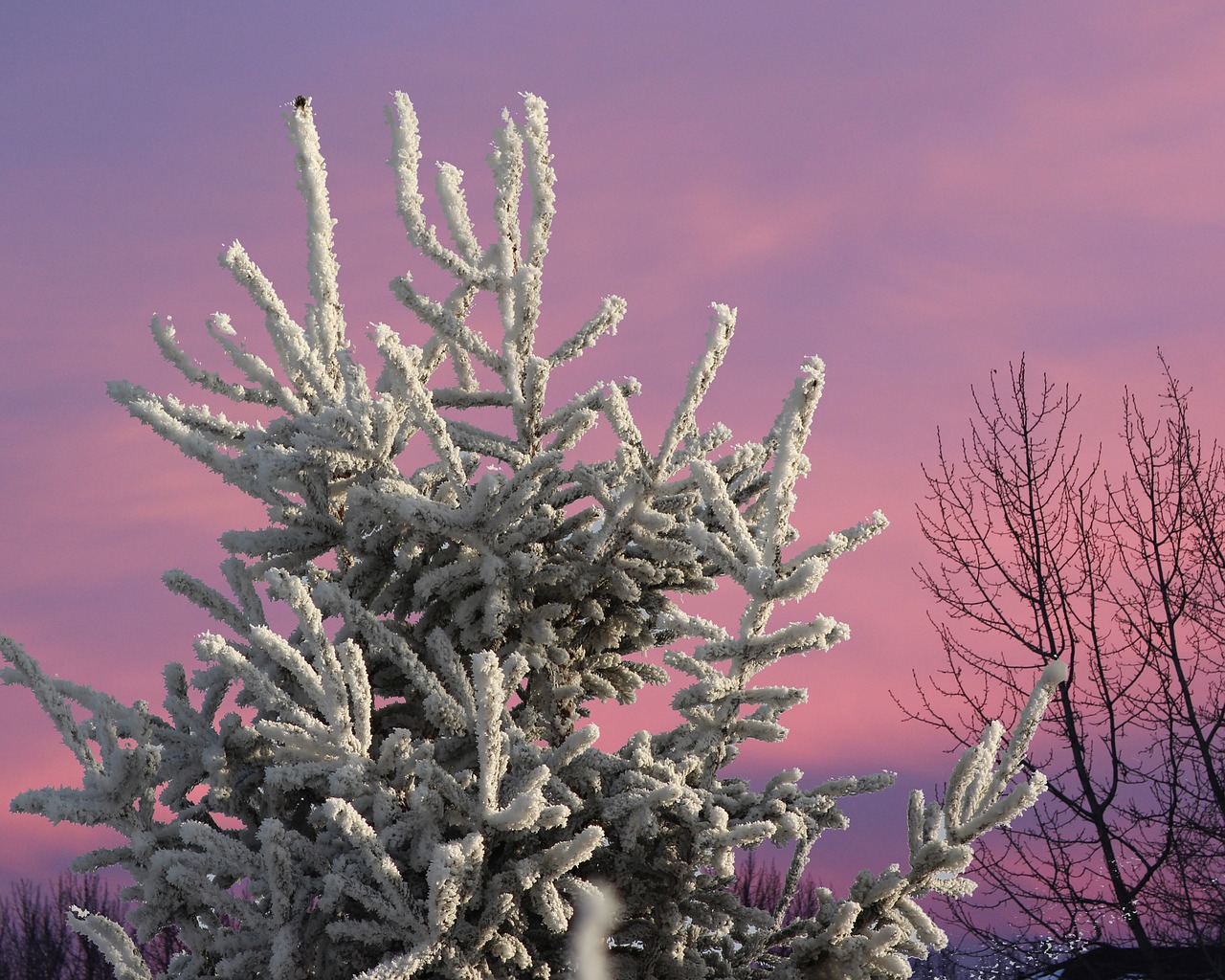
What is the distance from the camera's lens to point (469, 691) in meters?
4.14

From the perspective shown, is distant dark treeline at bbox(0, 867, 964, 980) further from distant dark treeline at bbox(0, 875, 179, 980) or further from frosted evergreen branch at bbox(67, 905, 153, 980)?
frosted evergreen branch at bbox(67, 905, 153, 980)

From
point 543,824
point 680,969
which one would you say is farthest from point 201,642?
point 680,969

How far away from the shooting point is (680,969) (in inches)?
162

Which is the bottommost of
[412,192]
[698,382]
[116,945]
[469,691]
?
[116,945]

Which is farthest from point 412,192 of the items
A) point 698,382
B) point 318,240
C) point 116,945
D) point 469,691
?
point 116,945

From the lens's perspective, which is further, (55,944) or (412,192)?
(55,944)

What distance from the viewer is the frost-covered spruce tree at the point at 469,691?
369cm

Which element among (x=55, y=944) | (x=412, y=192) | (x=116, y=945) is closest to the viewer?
(x=116, y=945)

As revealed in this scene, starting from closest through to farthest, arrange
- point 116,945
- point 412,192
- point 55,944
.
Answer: point 116,945 → point 412,192 → point 55,944

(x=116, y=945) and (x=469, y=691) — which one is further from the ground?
(x=469, y=691)

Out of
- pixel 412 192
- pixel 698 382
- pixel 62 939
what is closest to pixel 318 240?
pixel 412 192

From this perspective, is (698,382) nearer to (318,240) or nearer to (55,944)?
(318,240)

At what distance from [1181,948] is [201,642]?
36.6 feet

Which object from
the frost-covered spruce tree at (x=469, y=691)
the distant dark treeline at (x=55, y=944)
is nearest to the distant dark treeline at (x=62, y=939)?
the distant dark treeline at (x=55, y=944)
